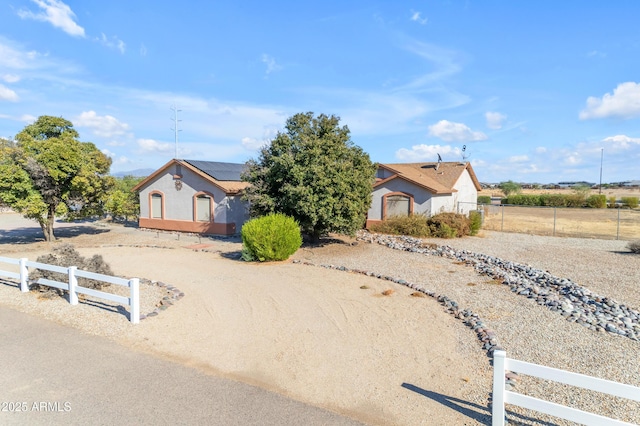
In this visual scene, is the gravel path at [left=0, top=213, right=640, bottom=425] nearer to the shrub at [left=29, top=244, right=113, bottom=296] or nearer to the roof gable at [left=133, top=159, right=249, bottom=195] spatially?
the shrub at [left=29, top=244, right=113, bottom=296]

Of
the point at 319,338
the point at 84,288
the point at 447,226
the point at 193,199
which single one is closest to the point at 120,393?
the point at 319,338

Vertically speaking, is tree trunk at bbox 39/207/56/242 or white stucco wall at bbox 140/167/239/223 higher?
white stucco wall at bbox 140/167/239/223

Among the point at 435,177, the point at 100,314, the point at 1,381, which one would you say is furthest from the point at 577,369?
the point at 435,177

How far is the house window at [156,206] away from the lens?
80.6 ft

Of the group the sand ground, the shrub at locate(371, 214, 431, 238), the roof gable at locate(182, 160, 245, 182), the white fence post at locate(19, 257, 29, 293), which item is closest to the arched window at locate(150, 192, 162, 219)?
the roof gable at locate(182, 160, 245, 182)

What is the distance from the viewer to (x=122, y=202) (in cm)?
2269

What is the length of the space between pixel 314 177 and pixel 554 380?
12.2m

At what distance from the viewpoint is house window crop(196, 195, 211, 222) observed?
22.6 meters

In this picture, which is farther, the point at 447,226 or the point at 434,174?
the point at 434,174

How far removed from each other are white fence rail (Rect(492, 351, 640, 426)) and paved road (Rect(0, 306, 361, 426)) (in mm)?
1577

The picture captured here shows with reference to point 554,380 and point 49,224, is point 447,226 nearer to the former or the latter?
point 554,380

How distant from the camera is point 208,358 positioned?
597 cm

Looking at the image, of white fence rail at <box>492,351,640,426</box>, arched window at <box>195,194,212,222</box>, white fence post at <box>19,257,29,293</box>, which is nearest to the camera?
white fence rail at <box>492,351,640,426</box>

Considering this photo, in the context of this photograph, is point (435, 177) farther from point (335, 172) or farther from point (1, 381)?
point (1, 381)
